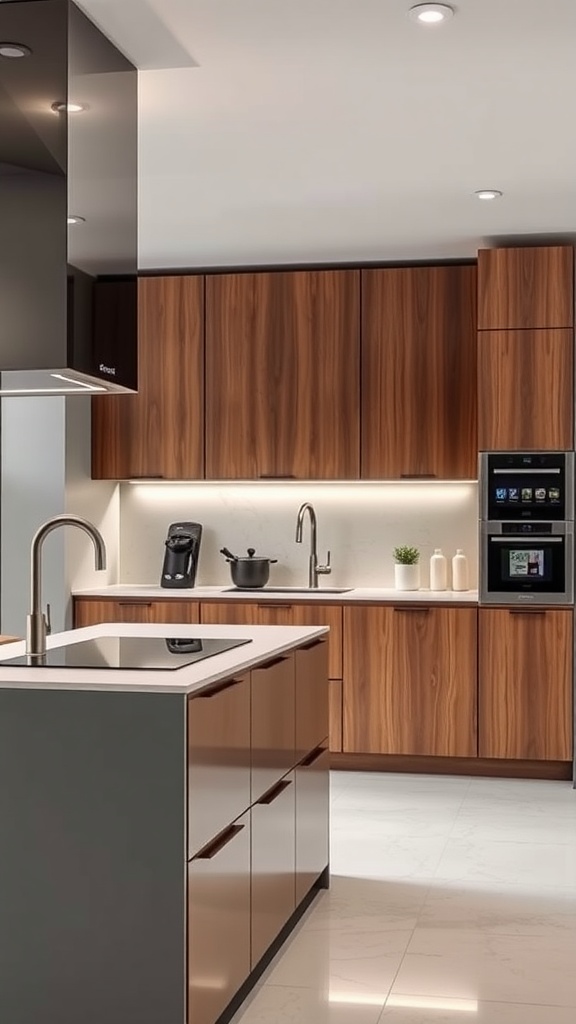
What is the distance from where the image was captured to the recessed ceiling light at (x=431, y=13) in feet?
10.2

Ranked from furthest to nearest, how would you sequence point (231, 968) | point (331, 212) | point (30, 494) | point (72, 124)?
point (30, 494) → point (331, 212) → point (72, 124) → point (231, 968)

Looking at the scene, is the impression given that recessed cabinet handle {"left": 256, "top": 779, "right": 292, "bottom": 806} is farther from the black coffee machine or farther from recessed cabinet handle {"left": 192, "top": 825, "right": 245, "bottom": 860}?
the black coffee machine

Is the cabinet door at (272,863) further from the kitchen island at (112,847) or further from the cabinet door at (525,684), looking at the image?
the cabinet door at (525,684)

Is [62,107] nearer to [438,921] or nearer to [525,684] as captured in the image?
[438,921]

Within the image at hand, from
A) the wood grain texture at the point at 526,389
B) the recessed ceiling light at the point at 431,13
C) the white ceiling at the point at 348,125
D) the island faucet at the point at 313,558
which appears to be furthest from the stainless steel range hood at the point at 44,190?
the island faucet at the point at 313,558

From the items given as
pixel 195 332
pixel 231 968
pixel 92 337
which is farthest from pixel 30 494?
pixel 231 968

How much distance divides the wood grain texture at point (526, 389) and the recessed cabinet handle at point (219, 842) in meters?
3.20

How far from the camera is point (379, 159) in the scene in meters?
4.53

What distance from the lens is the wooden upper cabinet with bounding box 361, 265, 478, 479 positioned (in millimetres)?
6164

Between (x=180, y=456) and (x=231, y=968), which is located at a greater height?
(x=180, y=456)

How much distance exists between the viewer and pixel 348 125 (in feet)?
13.6

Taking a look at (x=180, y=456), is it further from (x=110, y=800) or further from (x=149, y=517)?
(x=110, y=800)

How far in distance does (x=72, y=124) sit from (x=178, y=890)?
1920 millimetres

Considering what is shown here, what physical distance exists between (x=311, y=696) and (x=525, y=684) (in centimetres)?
214
